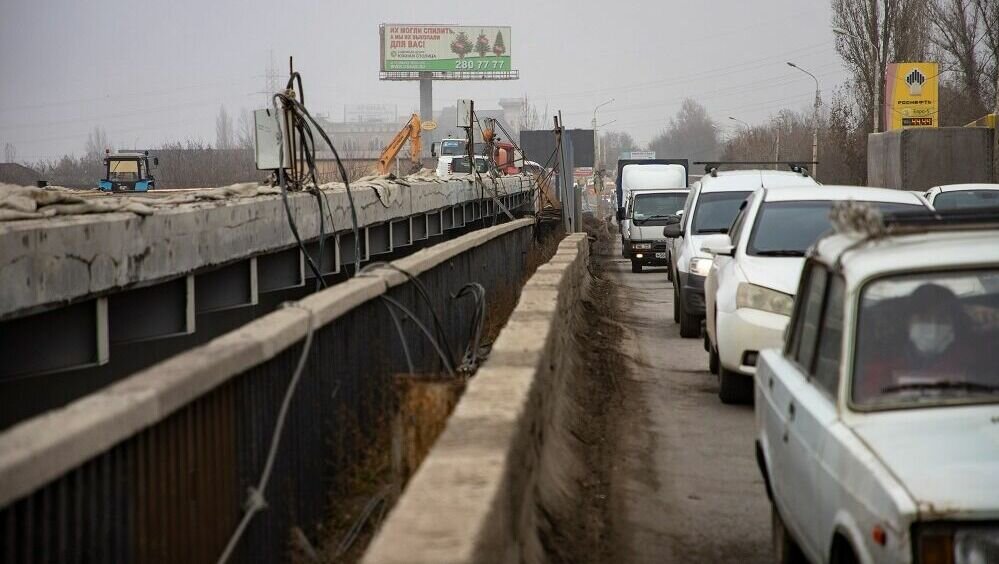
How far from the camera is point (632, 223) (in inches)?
1394

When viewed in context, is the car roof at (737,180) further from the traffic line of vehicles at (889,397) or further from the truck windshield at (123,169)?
the truck windshield at (123,169)

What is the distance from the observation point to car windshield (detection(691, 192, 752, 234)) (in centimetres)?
1923

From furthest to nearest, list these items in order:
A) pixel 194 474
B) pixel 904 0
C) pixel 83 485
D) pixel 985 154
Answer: pixel 904 0, pixel 985 154, pixel 194 474, pixel 83 485

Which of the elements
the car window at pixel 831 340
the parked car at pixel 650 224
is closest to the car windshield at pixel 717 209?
the car window at pixel 831 340

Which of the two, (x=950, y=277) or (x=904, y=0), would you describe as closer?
(x=950, y=277)

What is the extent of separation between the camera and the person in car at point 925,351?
566cm

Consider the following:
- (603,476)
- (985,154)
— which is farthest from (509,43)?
(603,476)

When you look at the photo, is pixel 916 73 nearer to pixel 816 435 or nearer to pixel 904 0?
pixel 904 0

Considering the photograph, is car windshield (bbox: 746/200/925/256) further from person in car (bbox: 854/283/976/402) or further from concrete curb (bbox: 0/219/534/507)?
person in car (bbox: 854/283/976/402)

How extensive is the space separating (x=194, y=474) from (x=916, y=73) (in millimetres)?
54692

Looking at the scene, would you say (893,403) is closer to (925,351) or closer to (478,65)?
(925,351)

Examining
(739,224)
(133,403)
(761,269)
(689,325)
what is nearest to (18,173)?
(689,325)

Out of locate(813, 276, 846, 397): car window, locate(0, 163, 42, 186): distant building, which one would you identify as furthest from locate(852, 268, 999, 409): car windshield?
locate(0, 163, 42, 186): distant building

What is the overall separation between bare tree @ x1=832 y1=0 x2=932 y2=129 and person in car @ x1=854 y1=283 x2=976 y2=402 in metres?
57.0
